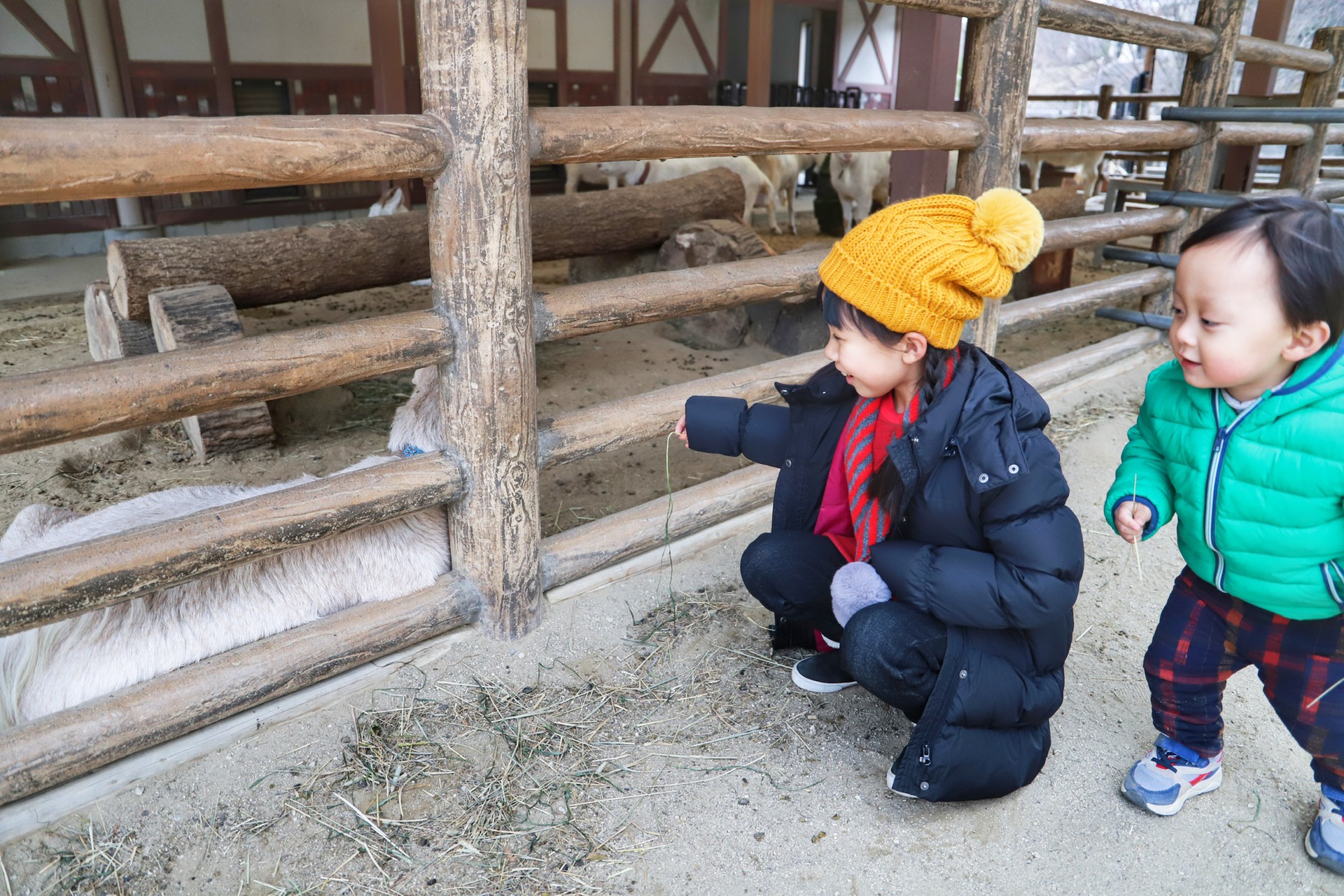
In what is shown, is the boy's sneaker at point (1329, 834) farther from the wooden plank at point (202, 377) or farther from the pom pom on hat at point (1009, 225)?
the wooden plank at point (202, 377)

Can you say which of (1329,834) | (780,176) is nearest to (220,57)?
(780,176)

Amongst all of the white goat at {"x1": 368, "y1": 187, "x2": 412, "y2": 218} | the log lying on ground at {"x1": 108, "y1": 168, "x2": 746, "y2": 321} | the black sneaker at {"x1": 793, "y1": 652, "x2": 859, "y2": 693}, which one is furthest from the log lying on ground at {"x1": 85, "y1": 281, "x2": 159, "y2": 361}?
the black sneaker at {"x1": 793, "y1": 652, "x2": 859, "y2": 693}

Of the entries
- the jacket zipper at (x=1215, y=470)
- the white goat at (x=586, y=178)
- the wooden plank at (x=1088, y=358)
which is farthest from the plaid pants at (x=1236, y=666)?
the white goat at (x=586, y=178)

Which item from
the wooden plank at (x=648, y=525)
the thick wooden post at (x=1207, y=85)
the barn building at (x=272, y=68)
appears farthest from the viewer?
the barn building at (x=272, y=68)

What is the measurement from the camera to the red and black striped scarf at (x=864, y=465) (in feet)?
6.53

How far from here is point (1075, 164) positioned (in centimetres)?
1145

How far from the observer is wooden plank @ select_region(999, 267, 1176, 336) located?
4070 millimetres

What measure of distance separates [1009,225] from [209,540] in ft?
5.54

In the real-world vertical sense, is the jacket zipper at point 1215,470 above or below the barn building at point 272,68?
below

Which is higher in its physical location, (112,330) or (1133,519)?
(1133,519)

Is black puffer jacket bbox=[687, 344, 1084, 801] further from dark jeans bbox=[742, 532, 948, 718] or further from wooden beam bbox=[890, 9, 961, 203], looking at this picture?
wooden beam bbox=[890, 9, 961, 203]

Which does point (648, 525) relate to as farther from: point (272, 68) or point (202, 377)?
point (272, 68)

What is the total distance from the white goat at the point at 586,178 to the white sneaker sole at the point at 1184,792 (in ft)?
32.1

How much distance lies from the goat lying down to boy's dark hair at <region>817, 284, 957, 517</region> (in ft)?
3.80
